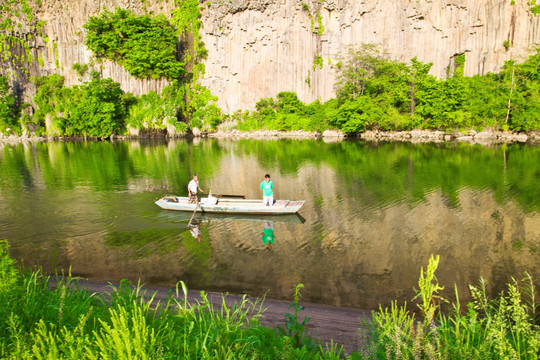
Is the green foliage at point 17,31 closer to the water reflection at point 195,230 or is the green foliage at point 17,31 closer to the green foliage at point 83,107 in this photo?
the green foliage at point 83,107

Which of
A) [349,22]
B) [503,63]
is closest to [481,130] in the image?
[503,63]

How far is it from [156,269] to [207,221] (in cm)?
500

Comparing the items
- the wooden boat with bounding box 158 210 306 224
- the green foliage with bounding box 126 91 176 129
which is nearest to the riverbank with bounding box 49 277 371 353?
the wooden boat with bounding box 158 210 306 224

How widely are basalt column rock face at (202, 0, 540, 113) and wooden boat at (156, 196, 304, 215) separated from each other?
54.7m

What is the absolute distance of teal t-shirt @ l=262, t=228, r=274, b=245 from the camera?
12.8m

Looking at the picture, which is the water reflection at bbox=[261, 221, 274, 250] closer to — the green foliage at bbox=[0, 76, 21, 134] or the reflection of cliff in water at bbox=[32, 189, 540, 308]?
the reflection of cliff in water at bbox=[32, 189, 540, 308]

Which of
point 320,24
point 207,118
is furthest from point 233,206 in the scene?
point 320,24

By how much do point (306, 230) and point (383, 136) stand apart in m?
45.9

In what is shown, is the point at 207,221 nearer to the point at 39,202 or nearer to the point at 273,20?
the point at 39,202

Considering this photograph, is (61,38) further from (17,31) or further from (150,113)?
(150,113)

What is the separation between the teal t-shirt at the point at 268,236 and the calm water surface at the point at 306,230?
0.18 meters

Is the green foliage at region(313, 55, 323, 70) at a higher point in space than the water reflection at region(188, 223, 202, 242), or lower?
higher

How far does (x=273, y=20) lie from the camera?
70000 millimetres

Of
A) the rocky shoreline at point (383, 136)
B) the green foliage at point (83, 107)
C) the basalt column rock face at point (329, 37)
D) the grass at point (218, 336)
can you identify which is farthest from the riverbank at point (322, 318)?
the green foliage at point (83, 107)
